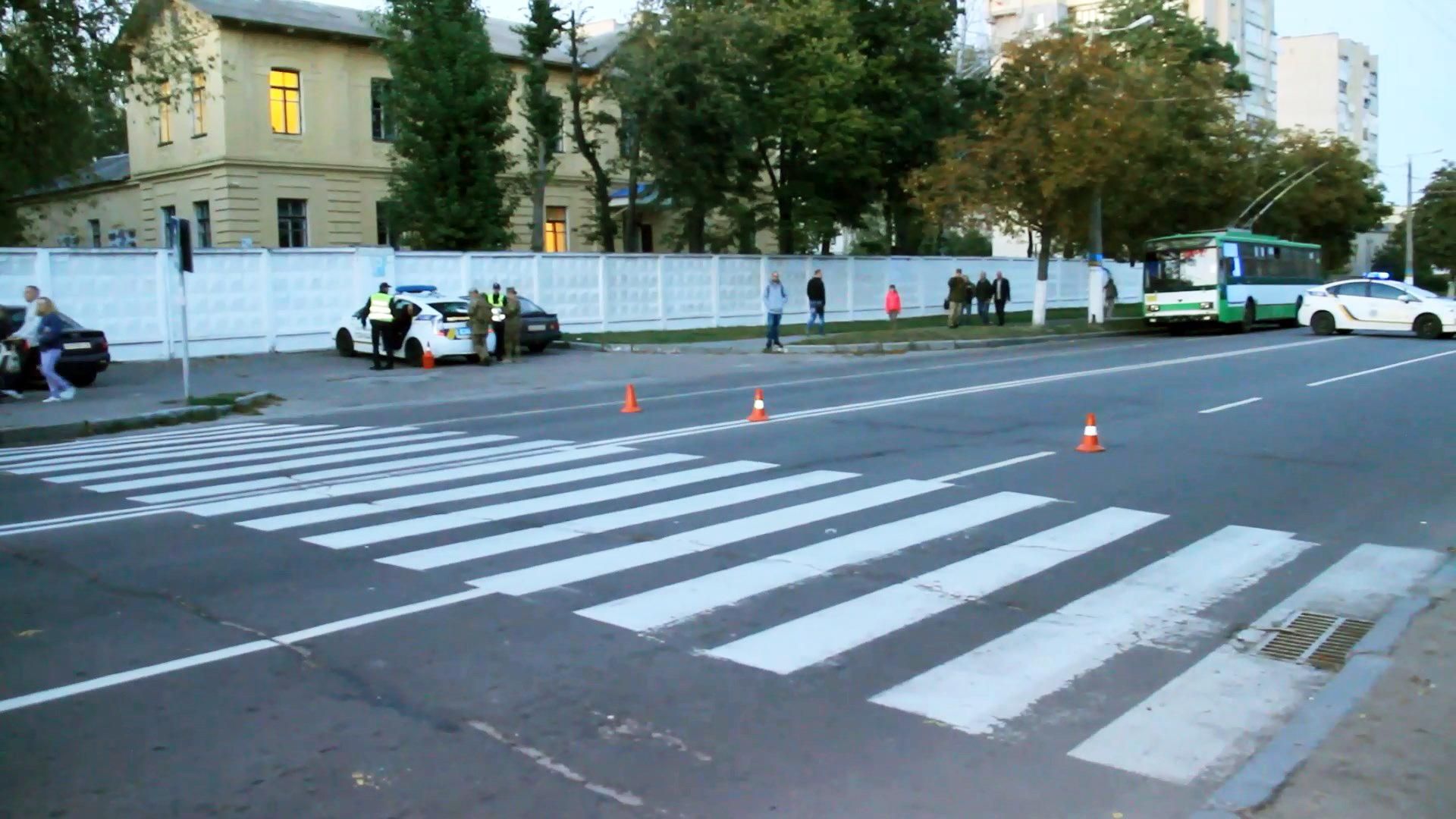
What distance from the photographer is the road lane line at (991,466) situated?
11.3 metres

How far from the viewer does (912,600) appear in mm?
7188

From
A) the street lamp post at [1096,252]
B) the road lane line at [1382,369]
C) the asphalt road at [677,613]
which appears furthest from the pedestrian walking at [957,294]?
the asphalt road at [677,613]

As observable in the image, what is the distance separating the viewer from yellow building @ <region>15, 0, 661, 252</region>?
38875mm

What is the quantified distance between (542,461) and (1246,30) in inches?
3351

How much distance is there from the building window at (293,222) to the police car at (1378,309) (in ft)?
104

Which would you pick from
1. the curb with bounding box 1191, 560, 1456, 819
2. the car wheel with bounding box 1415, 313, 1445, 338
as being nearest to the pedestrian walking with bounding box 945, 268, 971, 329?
the car wheel with bounding box 1415, 313, 1445, 338

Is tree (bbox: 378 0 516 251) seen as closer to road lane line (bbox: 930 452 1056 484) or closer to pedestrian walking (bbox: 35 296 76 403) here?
pedestrian walking (bbox: 35 296 76 403)

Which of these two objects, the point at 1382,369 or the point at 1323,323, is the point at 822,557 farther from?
the point at 1323,323

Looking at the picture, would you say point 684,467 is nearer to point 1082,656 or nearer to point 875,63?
point 1082,656

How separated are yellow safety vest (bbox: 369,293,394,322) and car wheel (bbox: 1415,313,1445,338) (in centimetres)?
2707

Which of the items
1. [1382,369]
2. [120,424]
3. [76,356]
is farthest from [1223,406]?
[76,356]

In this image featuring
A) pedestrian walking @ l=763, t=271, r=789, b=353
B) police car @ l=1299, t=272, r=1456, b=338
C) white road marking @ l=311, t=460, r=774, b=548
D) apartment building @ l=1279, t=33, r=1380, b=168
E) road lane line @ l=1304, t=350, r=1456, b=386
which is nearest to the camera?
white road marking @ l=311, t=460, r=774, b=548

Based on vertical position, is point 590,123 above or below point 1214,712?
above

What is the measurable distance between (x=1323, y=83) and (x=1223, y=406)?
9751 centimetres
